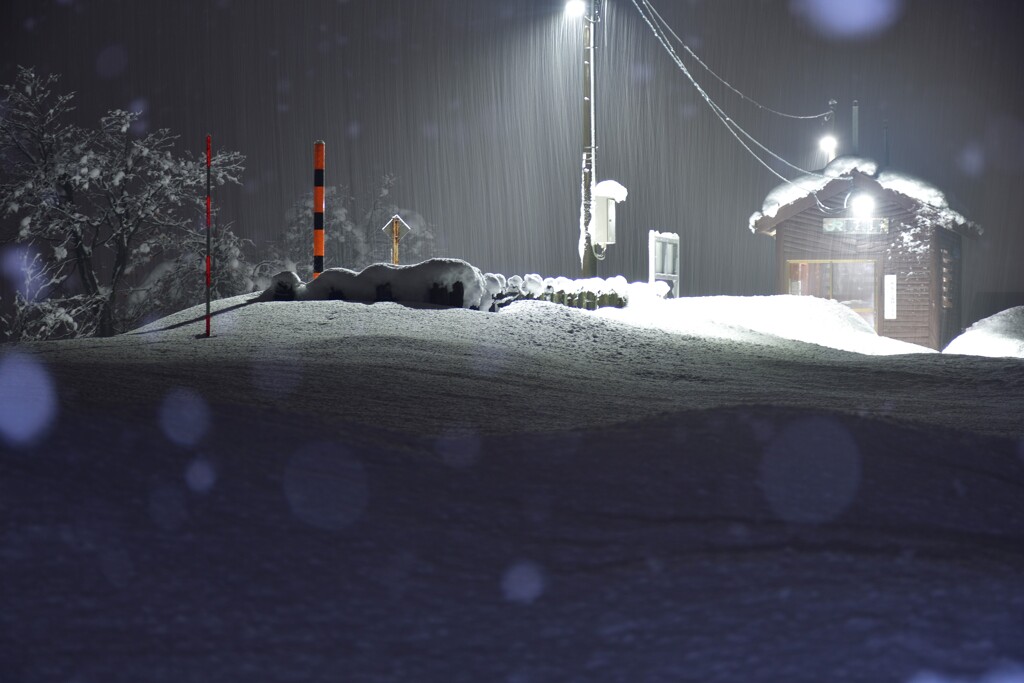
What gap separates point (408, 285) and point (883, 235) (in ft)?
53.9

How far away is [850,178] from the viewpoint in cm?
2683

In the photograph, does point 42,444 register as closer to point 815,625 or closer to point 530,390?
point 815,625

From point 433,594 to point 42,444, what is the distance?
241 cm

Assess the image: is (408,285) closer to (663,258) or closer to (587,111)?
(587,111)

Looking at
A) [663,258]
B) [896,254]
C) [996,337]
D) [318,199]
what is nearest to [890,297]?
[896,254]

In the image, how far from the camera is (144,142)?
23250 millimetres

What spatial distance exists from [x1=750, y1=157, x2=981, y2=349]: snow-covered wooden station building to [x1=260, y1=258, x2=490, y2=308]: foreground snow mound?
1494 cm

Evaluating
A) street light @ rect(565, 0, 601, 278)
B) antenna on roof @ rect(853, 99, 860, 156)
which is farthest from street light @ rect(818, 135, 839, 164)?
street light @ rect(565, 0, 601, 278)

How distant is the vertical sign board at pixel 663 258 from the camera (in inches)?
928

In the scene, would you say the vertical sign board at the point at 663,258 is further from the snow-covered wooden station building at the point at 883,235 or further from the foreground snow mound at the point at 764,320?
the snow-covered wooden station building at the point at 883,235

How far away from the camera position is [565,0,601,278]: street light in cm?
1955

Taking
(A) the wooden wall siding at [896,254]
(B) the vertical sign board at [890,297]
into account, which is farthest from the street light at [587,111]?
(B) the vertical sign board at [890,297]

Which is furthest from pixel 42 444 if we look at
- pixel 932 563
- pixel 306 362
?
pixel 306 362

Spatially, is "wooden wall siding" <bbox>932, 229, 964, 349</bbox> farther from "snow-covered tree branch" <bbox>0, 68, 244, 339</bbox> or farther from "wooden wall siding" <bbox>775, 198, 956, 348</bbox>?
"snow-covered tree branch" <bbox>0, 68, 244, 339</bbox>
